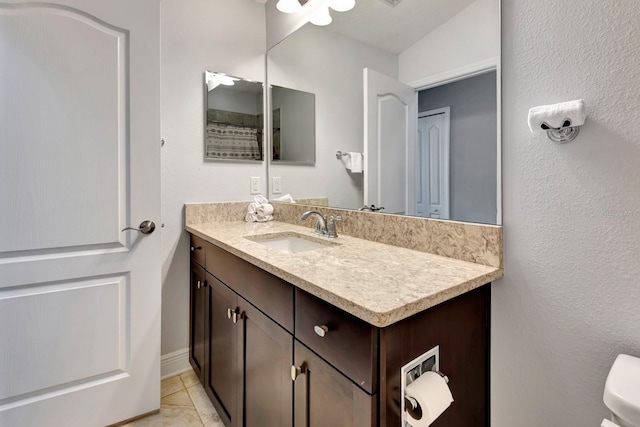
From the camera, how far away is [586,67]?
2.64ft

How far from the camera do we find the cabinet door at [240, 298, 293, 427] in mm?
963

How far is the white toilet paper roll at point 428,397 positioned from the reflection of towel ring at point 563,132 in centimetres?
70

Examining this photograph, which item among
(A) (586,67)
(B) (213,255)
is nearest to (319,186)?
(B) (213,255)

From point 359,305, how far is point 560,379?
675mm

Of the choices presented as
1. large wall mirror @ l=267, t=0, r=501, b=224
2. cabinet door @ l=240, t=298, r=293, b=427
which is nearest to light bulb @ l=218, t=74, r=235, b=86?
large wall mirror @ l=267, t=0, r=501, b=224

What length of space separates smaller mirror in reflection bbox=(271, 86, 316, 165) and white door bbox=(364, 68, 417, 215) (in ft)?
1.66

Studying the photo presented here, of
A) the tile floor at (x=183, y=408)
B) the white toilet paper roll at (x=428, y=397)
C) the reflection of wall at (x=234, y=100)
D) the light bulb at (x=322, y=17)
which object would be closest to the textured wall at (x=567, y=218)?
the white toilet paper roll at (x=428, y=397)

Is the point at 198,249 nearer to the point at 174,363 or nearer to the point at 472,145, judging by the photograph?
the point at 174,363

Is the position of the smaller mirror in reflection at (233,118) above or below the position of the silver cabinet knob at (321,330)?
above

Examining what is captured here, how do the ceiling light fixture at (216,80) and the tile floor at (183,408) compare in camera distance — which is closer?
the tile floor at (183,408)

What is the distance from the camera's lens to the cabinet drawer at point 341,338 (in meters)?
0.67

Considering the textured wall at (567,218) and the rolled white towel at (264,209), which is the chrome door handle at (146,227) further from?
the textured wall at (567,218)

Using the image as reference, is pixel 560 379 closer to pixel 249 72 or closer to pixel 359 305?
pixel 359 305

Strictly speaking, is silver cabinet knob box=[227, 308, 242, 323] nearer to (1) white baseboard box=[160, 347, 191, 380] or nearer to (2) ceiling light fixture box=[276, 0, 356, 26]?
(1) white baseboard box=[160, 347, 191, 380]
